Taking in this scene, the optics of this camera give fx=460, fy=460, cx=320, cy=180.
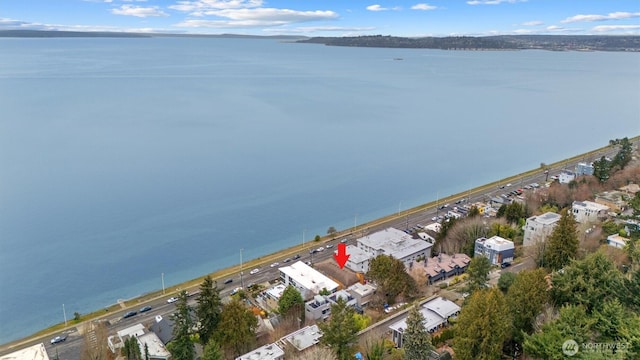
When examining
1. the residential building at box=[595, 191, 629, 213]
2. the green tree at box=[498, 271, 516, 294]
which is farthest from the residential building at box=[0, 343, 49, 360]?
the residential building at box=[595, 191, 629, 213]

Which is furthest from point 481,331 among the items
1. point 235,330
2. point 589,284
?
point 235,330

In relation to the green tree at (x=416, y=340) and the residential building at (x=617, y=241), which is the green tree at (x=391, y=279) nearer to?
the green tree at (x=416, y=340)

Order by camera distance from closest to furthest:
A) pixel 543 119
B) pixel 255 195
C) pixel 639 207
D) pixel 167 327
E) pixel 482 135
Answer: pixel 167 327, pixel 639 207, pixel 255 195, pixel 482 135, pixel 543 119

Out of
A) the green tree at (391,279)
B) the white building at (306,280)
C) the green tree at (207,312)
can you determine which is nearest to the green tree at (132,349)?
the green tree at (207,312)

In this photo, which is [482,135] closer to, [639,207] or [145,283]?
[639,207]

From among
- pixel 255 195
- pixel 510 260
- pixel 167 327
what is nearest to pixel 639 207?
pixel 510 260

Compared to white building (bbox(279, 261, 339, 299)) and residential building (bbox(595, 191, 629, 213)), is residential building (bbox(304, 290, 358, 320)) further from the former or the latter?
residential building (bbox(595, 191, 629, 213))

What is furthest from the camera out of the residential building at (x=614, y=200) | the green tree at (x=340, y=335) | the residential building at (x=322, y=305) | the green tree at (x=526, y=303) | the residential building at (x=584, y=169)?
the residential building at (x=584, y=169)
